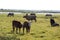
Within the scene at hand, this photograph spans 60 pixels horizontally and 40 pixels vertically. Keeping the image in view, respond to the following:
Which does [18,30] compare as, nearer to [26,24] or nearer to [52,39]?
[26,24]

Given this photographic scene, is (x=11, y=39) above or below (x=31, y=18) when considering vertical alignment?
above

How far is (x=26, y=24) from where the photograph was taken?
695 inches

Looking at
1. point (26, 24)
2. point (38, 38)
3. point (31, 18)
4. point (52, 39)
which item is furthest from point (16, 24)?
point (31, 18)

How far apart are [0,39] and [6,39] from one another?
414 mm

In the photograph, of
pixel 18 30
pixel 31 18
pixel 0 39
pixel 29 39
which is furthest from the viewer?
pixel 31 18

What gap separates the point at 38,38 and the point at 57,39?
A: 1.56 meters

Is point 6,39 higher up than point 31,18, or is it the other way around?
point 6,39

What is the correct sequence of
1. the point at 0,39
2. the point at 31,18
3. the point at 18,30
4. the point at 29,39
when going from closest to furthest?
the point at 0,39 < the point at 29,39 < the point at 18,30 < the point at 31,18

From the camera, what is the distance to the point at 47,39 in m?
14.8

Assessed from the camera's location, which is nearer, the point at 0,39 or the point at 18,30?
the point at 0,39

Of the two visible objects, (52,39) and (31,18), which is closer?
(52,39)

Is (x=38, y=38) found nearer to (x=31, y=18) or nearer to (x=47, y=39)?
(x=47, y=39)

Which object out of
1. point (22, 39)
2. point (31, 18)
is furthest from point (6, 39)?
point (31, 18)

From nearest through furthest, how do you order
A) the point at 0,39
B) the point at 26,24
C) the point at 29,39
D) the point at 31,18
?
the point at 0,39 → the point at 29,39 → the point at 26,24 → the point at 31,18
